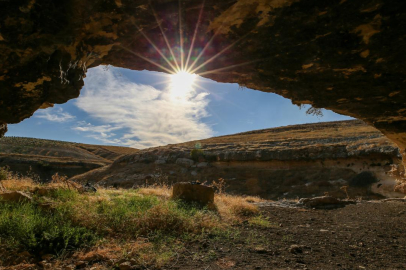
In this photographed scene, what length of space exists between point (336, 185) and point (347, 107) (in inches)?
604

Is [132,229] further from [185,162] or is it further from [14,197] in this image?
[185,162]

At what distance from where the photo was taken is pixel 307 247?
13.4 feet

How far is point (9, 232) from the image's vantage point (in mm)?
3574

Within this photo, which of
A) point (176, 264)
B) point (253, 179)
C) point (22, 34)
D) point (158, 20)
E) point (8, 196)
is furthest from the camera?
point (253, 179)

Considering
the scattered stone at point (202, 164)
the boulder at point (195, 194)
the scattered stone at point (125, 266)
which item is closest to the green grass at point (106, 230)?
the scattered stone at point (125, 266)

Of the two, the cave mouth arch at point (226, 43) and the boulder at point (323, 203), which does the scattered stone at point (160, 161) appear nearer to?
the boulder at point (323, 203)

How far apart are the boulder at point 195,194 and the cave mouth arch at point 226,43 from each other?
12.6 ft

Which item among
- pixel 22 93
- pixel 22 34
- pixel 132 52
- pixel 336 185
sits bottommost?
pixel 336 185

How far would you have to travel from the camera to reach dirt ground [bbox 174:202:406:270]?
130 inches

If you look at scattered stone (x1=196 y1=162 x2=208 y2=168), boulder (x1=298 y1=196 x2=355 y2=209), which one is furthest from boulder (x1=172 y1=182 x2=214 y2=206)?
scattered stone (x1=196 y1=162 x2=208 y2=168)

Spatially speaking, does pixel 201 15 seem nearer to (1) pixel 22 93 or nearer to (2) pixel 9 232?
(1) pixel 22 93

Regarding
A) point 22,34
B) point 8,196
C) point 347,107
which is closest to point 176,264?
point 22,34

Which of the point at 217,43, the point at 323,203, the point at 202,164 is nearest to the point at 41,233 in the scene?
the point at 217,43

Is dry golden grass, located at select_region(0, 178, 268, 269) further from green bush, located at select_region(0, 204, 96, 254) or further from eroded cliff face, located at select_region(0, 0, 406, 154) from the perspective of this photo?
eroded cliff face, located at select_region(0, 0, 406, 154)
